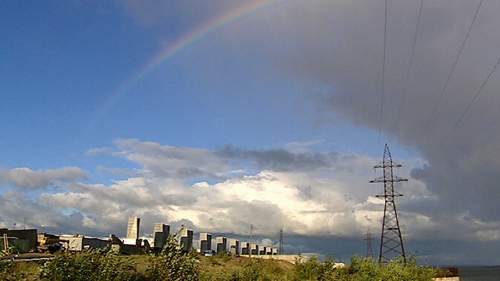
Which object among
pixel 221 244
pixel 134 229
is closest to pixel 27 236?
pixel 134 229

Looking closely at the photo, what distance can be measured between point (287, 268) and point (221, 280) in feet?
167

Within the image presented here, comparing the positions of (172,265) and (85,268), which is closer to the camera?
(85,268)

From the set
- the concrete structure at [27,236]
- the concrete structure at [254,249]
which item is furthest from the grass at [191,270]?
the concrete structure at [254,249]

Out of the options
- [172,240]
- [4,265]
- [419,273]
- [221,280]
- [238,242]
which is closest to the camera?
[4,265]

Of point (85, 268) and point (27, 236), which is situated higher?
point (27, 236)

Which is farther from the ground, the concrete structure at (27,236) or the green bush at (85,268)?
the concrete structure at (27,236)

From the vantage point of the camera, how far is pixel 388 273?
75750 mm

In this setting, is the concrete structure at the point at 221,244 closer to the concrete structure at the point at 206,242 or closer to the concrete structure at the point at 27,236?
the concrete structure at the point at 206,242

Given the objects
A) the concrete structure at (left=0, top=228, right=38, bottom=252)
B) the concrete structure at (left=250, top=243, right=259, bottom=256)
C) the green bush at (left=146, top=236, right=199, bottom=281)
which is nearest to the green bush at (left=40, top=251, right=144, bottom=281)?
the green bush at (left=146, top=236, right=199, bottom=281)

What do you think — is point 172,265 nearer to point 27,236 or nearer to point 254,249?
point 27,236

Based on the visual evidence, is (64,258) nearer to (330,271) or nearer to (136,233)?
(330,271)

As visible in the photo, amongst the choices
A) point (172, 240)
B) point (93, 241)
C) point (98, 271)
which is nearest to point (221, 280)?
point (172, 240)

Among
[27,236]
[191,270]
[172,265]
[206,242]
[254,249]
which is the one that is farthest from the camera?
[254,249]

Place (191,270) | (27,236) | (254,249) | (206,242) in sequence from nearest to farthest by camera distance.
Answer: (191,270)
(27,236)
(206,242)
(254,249)
